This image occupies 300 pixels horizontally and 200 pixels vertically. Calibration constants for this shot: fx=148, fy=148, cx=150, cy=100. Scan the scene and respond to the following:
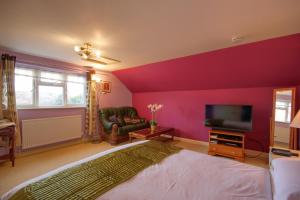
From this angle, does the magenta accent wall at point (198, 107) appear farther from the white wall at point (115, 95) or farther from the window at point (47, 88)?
the window at point (47, 88)

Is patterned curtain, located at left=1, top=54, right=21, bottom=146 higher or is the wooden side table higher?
patterned curtain, located at left=1, top=54, right=21, bottom=146

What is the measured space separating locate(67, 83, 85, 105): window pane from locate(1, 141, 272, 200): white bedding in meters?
3.28

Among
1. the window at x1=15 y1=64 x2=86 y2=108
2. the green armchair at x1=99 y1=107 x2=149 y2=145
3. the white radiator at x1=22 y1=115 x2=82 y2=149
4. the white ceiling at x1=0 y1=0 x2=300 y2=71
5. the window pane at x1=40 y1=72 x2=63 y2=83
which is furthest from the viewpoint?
the green armchair at x1=99 y1=107 x2=149 y2=145

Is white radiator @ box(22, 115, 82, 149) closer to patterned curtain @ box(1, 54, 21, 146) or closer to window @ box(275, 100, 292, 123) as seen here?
patterned curtain @ box(1, 54, 21, 146)

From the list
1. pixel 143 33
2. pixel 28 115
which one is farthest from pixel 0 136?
pixel 143 33

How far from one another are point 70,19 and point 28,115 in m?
2.68

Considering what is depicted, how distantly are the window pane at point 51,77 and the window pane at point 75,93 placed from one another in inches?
11.4

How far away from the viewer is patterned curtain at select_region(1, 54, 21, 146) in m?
2.93

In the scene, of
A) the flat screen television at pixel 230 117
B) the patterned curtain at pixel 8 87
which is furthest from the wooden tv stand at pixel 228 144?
the patterned curtain at pixel 8 87

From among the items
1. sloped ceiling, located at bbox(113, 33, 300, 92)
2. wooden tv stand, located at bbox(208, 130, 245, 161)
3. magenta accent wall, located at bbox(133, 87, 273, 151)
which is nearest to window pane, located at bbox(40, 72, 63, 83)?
sloped ceiling, located at bbox(113, 33, 300, 92)

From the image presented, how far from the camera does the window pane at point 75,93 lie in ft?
13.7

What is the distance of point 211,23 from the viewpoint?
6.07 feet

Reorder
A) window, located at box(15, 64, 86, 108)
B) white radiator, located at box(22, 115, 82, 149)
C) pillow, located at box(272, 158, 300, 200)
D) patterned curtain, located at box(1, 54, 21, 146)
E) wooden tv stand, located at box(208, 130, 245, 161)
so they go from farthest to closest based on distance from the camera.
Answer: window, located at box(15, 64, 86, 108), white radiator, located at box(22, 115, 82, 149), wooden tv stand, located at box(208, 130, 245, 161), patterned curtain, located at box(1, 54, 21, 146), pillow, located at box(272, 158, 300, 200)

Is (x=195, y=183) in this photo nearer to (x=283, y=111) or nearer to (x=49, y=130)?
(x=283, y=111)
